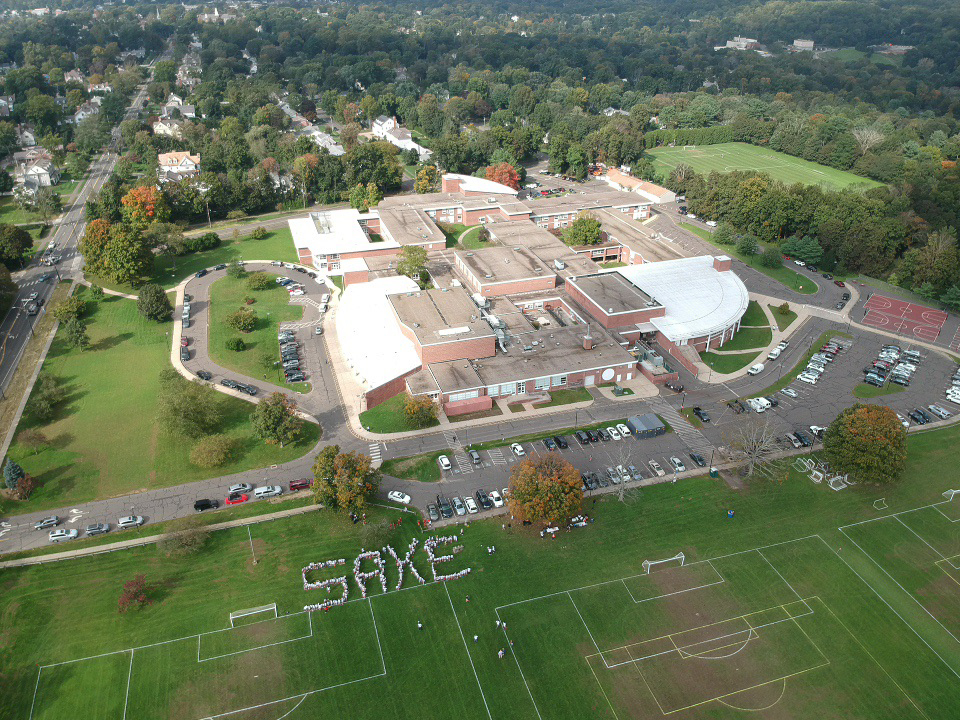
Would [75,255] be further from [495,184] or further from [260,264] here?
[495,184]

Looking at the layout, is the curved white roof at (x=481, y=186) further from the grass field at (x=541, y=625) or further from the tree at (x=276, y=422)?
the grass field at (x=541, y=625)

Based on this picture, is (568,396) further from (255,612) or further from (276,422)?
(255,612)

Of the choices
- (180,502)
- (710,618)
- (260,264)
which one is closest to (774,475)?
(710,618)

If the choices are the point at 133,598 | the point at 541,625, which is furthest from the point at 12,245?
the point at 541,625

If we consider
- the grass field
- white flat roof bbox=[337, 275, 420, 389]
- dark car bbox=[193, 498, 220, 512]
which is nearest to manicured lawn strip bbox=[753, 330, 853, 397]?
the grass field

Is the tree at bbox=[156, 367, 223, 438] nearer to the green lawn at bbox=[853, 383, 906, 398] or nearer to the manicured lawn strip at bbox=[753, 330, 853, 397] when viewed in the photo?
the manicured lawn strip at bbox=[753, 330, 853, 397]

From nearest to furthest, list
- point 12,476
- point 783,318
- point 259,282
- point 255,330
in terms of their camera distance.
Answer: point 12,476
point 255,330
point 783,318
point 259,282
